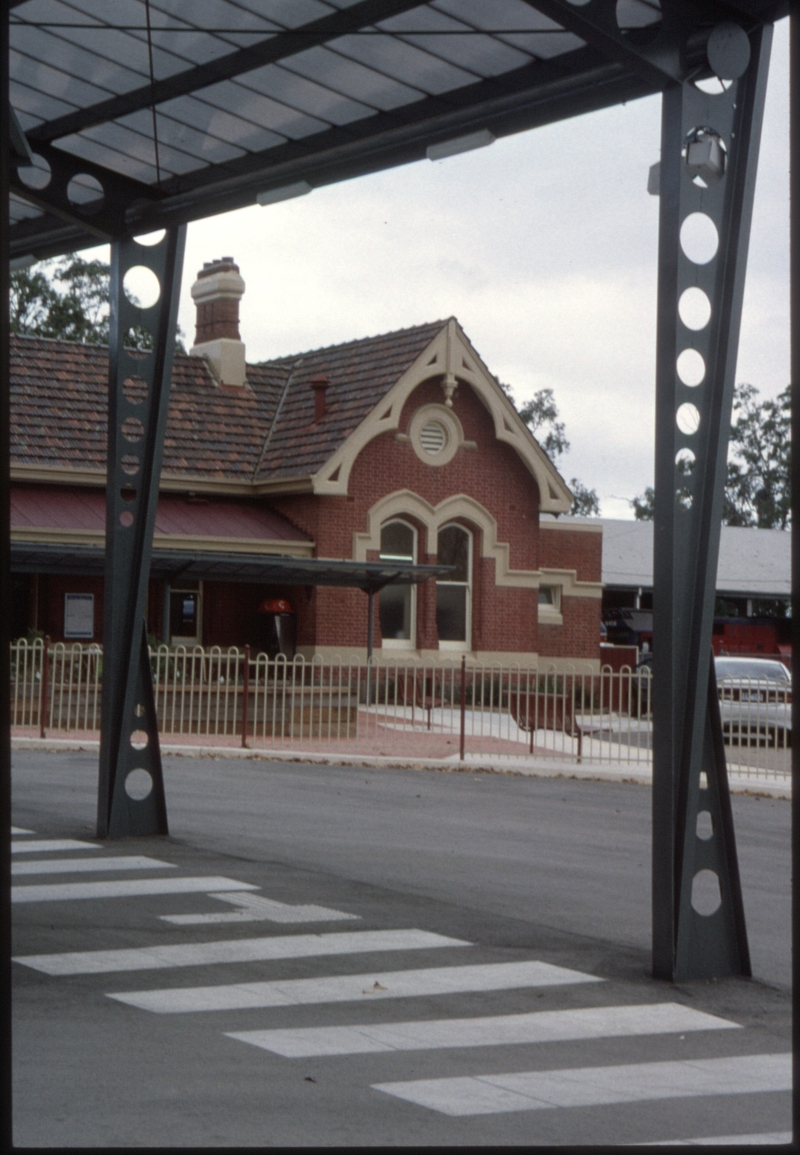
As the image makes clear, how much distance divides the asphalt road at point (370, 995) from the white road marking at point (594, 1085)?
21 millimetres

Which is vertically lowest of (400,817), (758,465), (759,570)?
(400,817)

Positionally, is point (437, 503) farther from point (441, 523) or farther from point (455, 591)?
point (455, 591)

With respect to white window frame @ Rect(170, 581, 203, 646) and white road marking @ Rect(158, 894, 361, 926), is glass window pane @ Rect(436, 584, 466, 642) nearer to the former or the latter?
white window frame @ Rect(170, 581, 203, 646)

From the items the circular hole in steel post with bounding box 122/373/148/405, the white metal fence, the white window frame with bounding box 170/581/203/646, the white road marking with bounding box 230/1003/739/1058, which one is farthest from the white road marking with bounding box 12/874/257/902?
the white window frame with bounding box 170/581/203/646

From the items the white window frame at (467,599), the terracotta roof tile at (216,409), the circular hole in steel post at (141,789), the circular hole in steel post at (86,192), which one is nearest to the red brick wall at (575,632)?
the white window frame at (467,599)

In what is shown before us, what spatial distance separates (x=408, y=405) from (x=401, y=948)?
81.2 feet

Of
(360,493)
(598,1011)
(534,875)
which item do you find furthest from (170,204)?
(360,493)

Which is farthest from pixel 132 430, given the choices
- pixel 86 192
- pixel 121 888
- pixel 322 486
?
pixel 322 486

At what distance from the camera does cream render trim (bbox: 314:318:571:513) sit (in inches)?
1210

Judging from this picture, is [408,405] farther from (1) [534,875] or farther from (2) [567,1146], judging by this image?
(2) [567,1146]

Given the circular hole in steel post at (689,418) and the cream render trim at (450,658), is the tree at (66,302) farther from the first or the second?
the circular hole in steel post at (689,418)

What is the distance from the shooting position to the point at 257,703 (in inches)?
899

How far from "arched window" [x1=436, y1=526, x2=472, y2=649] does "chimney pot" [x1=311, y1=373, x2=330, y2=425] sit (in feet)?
12.2

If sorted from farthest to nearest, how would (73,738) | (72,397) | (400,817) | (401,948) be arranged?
1. (72,397)
2. (73,738)
3. (400,817)
4. (401,948)
